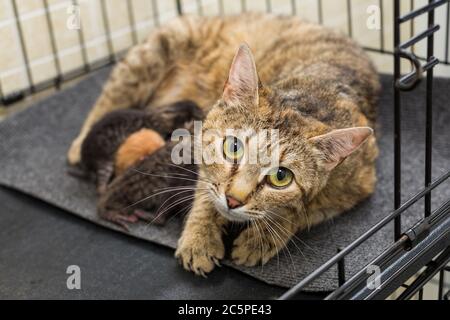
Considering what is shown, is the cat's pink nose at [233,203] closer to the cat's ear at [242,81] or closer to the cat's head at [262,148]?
the cat's head at [262,148]

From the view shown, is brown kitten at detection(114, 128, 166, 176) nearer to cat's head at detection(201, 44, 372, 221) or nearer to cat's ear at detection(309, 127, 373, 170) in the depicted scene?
cat's head at detection(201, 44, 372, 221)

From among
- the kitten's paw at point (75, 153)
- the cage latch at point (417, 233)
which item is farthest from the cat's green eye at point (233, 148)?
the kitten's paw at point (75, 153)

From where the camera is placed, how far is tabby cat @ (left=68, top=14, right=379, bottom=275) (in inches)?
60.0

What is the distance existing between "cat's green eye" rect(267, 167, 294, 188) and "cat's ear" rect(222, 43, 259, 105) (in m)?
0.18

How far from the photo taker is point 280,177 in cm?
153

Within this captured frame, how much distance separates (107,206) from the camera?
198 centimetres

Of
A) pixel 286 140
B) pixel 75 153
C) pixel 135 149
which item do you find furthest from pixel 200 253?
pixel 75 153

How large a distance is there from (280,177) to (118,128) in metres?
0.80

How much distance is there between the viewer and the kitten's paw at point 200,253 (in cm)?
170

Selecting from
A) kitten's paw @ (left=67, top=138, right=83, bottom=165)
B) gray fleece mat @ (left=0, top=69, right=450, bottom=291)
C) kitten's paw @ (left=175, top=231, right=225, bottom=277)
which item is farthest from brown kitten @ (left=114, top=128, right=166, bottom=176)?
kitten's paw @ (left=175, top=231, right=225, bottom=277)

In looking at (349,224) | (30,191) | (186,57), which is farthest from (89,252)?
(186,57)

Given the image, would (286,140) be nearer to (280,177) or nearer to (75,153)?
(280,177)

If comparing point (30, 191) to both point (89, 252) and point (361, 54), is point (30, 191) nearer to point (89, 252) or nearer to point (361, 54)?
point (89, 252)

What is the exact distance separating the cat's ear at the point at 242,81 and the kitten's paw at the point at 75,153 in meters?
0.86
